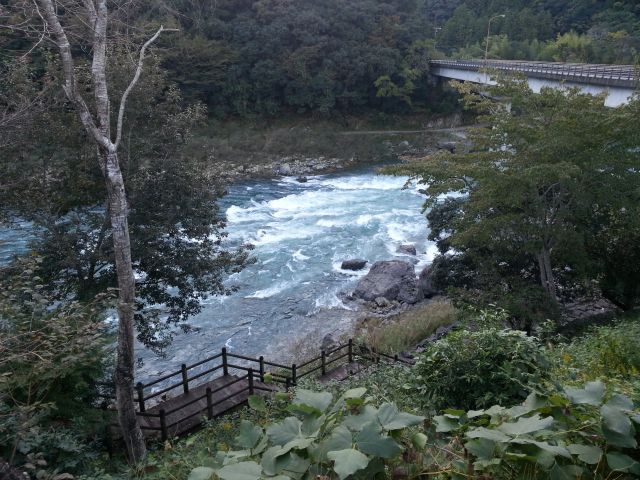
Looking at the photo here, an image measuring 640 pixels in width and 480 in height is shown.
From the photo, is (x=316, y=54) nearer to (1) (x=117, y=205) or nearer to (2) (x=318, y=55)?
(2) (x=318, y=55)

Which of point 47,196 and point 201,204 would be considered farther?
point 201,204

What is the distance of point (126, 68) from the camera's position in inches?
409

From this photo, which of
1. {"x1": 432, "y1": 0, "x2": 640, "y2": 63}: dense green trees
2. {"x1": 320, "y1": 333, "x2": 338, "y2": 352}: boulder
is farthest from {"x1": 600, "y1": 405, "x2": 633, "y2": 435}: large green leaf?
{"x1": 432, "y1": 0, "x2": 640, "y2": 63}: dense green trees

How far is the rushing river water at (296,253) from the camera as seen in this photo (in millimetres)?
16141

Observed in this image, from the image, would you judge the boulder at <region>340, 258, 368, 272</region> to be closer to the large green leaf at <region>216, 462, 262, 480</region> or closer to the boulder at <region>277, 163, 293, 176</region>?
the large green leaf at <region>216, 462, 262, 480</region>

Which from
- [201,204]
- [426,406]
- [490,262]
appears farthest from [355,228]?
[426,406]

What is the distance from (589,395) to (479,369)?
1.63m

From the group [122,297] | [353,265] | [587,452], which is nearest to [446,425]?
[587,452]

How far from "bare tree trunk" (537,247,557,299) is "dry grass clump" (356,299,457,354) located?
3.54m

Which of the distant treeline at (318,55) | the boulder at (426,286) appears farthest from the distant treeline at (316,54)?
the boulder at (426,286)

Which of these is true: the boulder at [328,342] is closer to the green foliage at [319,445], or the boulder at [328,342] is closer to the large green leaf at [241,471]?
the green foliage at [319,445]

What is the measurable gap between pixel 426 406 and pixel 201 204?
26.1ft

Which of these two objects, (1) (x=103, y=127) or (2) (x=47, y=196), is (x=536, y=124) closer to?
(1) (x=103, y=127)

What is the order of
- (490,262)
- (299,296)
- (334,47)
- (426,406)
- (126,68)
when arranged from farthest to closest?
1. (334,47)
2. (299,296)
3. (490,262)
4. (126,68)
5. (426,406)
